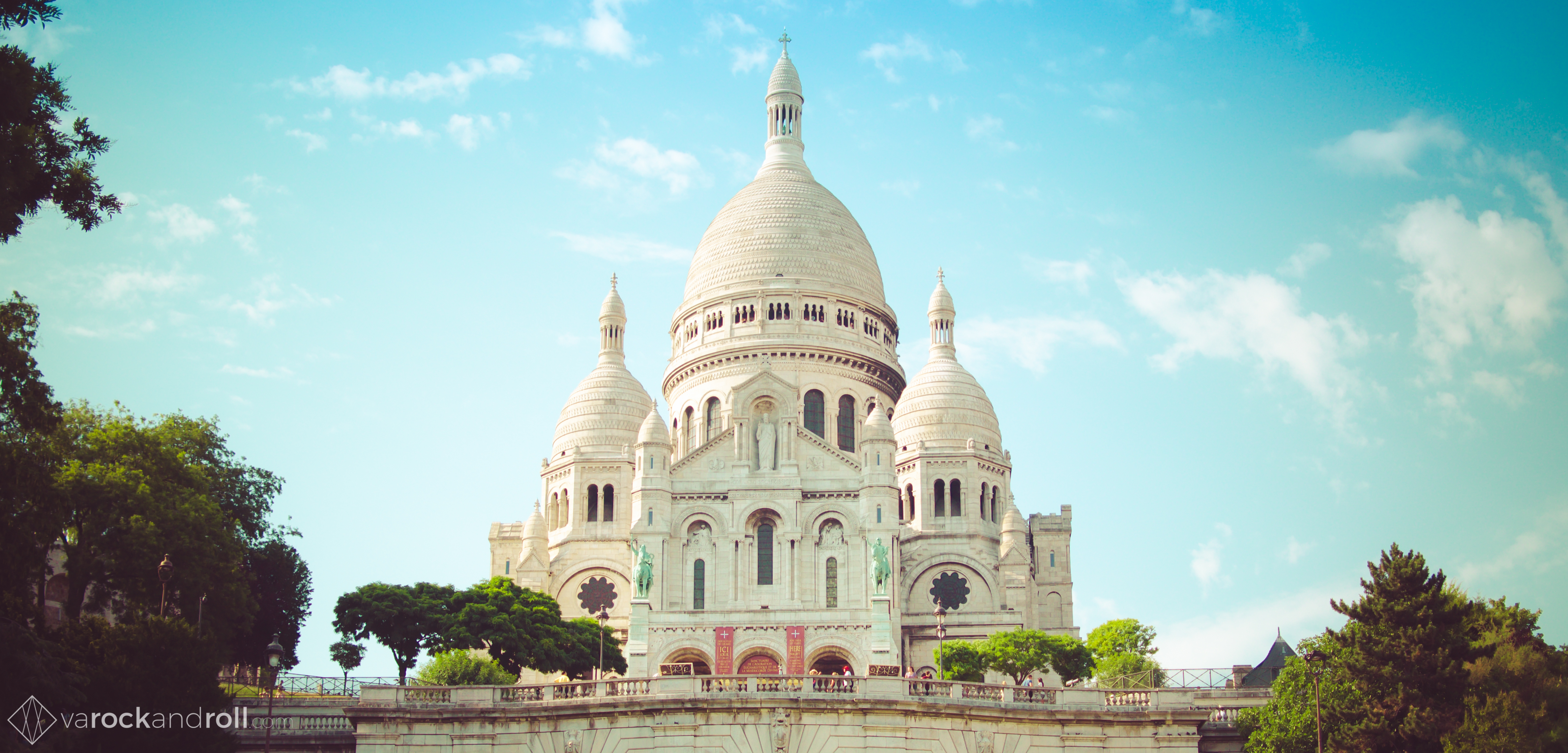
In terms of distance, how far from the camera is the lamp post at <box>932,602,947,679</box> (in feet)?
160

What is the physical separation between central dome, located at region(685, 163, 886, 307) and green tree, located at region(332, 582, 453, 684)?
36759 millimetres

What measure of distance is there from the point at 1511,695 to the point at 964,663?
33554 millimetres

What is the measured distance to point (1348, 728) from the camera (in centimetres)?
3684

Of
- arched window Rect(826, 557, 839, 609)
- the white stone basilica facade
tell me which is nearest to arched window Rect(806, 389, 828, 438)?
the white stone basilica facade

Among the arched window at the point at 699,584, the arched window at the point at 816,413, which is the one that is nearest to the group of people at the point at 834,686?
the arched window at the point at 699,584

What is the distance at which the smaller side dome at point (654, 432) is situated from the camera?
75.1 metres

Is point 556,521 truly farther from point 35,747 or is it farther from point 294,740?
point 35,747

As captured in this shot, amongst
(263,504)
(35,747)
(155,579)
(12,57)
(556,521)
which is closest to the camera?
(12,57)

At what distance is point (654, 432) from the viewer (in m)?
75.3

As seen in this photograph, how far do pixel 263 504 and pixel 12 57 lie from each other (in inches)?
1257

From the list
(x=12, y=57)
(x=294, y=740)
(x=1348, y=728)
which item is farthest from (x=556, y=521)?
(x=12, y=57)

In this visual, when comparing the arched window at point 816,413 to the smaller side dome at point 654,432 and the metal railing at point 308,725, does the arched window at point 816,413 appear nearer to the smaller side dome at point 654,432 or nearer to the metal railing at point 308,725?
the smaller side dome at point 654,432

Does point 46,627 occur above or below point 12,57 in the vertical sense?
below

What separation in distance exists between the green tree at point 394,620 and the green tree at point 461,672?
303 cm
